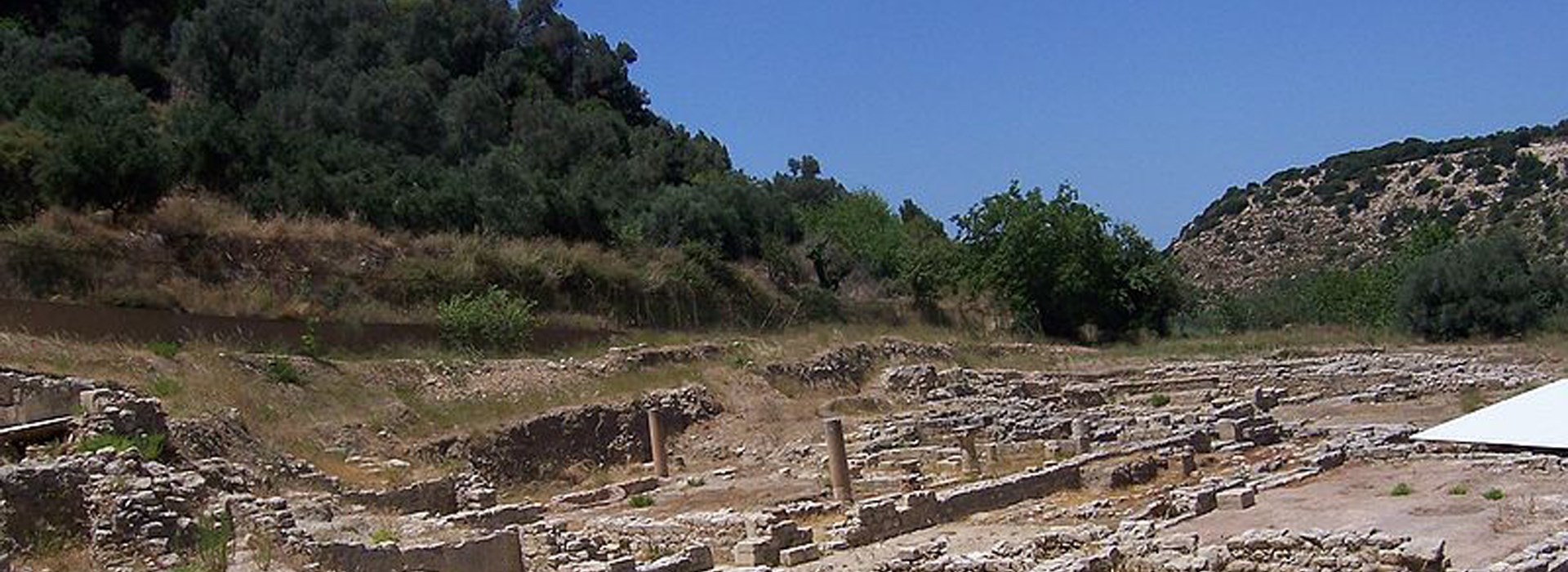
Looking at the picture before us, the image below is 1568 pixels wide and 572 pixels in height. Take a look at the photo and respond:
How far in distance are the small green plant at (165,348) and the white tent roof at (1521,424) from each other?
18.8 meters

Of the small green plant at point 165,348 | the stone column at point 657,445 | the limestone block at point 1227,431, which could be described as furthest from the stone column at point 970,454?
the small green plant at point 165,348

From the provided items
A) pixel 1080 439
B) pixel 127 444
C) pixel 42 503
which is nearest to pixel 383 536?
pixel 42 503

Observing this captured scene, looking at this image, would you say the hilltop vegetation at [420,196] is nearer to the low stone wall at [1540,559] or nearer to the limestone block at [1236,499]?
the limestone block at [1236,499]

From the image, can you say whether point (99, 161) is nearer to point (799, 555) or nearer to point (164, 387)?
point (164, 387)

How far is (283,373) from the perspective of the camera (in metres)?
27.5

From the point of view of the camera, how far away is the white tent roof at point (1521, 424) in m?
16.1

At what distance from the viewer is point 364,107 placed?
56.1 m

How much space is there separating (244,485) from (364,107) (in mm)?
39513

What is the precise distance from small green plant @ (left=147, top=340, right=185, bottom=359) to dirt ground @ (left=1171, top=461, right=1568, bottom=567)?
16354mm

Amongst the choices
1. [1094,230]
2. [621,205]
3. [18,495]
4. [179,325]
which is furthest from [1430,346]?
[18,495]

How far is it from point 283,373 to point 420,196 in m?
19.0

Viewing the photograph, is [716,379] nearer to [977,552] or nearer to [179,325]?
[179,325]

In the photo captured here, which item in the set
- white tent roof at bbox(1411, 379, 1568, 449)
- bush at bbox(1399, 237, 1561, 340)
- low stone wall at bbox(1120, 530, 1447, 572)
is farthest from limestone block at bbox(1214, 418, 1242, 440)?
bush at bbox(1399, 237, 1561, 340)

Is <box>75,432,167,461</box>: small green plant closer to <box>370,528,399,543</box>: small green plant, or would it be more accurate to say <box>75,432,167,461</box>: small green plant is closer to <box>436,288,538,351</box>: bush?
<box>370,528,399,543</box>: small green plant
